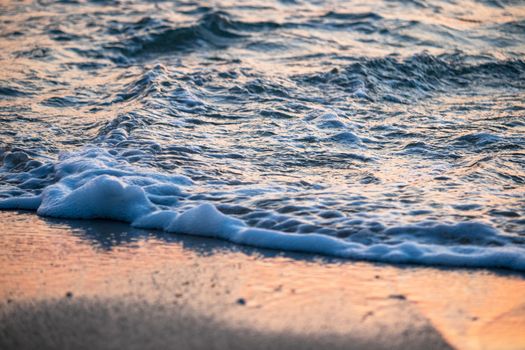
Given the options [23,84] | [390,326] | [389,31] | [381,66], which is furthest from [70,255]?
[389,31]

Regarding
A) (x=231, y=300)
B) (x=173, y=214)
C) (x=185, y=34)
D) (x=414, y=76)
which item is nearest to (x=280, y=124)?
(x=173, y=214)

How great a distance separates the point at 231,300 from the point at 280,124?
125 inches

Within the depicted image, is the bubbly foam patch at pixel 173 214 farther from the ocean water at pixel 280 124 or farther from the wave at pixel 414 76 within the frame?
the wave at pixel 414 76

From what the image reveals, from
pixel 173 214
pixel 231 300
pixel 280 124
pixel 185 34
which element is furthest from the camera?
pixel 185 34

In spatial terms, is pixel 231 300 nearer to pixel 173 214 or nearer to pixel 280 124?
pixel 173 214

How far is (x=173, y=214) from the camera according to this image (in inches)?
155

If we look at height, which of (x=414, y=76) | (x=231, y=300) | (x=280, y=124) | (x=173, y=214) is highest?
(x=414, y=76)

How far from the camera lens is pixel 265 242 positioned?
3.60m

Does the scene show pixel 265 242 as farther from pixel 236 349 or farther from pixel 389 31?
pixel 389 31

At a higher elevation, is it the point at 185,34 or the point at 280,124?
the point at 185,34

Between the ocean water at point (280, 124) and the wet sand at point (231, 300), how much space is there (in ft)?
0.77

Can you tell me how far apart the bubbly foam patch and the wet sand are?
103 millimetres

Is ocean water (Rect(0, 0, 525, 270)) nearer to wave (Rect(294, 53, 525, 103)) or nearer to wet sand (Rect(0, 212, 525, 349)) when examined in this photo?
wave (Rect(294, 53, 525, 103))

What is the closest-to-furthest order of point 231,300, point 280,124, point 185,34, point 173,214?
1. point 231,300
2. point 173,214
3. point 280,124
4. point 185,34
